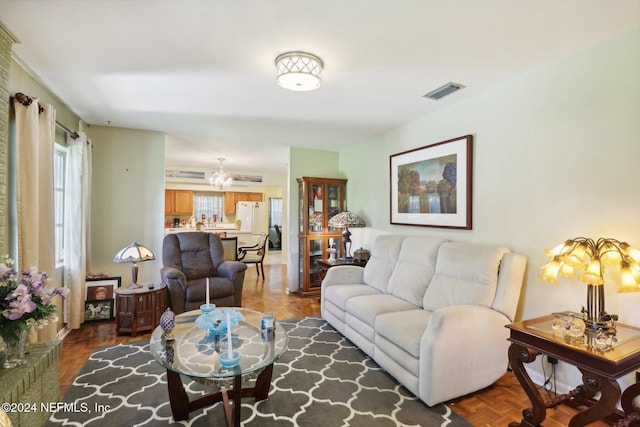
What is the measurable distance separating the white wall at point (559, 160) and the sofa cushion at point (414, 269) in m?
0.34

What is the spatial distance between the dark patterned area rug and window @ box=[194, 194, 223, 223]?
19.6 ft

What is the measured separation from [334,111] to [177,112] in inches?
68.9

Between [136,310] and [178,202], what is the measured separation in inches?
209

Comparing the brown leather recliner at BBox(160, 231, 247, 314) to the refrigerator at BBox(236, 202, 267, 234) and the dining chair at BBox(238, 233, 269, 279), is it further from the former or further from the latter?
the refrigerator at BBox(236, 202, 267, 234)

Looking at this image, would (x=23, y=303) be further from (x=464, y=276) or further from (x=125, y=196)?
(x=464, y=276)

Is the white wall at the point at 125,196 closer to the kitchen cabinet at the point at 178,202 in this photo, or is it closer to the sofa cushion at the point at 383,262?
the sofa cushion at the point at 383,262

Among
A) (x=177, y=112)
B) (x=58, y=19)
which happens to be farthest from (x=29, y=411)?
(x=177, y=112)

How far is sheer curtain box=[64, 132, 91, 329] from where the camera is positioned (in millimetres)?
3420

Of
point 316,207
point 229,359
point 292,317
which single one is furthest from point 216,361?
point 316,207

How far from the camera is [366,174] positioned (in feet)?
15.5

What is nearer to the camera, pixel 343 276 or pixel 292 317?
pixel 343 276

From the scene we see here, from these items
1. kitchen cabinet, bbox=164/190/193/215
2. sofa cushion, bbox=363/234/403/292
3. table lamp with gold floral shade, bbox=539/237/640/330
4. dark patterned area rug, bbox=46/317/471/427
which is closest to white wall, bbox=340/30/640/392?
table lamp with gold floral shade, bbox=539/237/640/330

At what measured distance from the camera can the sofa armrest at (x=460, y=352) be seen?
2.05m

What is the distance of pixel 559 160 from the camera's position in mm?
2309
